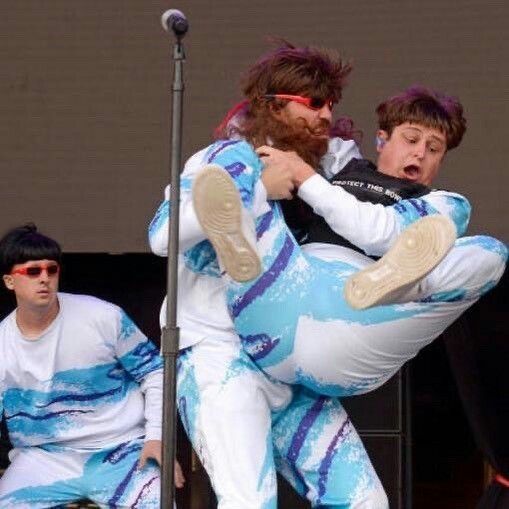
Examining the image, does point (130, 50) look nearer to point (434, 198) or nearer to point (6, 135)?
point (6, 135)

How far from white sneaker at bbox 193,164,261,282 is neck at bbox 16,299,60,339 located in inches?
52.3

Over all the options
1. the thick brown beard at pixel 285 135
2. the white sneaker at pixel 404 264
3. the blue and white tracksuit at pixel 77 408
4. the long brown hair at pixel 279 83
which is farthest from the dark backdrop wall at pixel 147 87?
the white sneaker at pixel 404 264

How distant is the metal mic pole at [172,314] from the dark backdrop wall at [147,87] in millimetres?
1923

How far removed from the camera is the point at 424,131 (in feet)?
11.8

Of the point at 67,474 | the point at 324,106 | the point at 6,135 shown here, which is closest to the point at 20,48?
the point at 6,135

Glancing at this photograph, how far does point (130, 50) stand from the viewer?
204 inches

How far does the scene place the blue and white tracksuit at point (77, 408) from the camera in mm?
4266

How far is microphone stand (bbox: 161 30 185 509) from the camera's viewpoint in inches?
123

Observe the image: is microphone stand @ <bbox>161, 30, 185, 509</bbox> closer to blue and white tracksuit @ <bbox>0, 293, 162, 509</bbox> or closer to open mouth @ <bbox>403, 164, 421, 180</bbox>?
open mouth @ <bbox>403, 164, 421, 180</bbox>

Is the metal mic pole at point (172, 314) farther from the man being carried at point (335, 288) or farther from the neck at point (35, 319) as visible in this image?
the neck at point (35, 319)

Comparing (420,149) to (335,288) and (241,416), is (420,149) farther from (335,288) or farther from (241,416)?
(241,416)

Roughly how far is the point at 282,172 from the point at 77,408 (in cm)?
131

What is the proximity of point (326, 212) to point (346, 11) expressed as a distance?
191 centimetres

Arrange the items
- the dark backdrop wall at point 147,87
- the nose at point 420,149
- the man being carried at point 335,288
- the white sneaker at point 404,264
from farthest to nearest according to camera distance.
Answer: the dark backdrop wall at point 147,87 < the nose at point 420,149 < the man being carried at point 335,288 < the white sneaker at point 404,264
